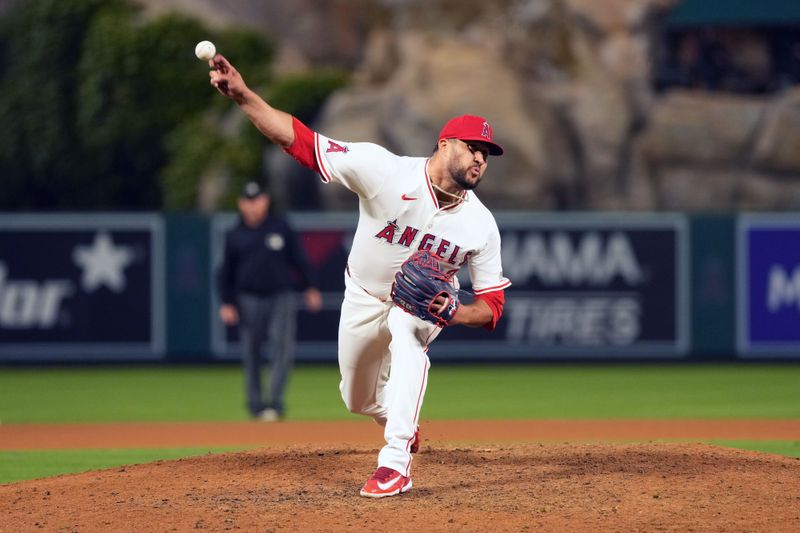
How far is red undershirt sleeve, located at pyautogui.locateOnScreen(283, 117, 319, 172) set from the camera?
21.1ft

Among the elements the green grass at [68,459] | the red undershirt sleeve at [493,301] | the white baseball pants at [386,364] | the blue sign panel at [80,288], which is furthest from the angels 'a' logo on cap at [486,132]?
the blue sign panel at [80,288]

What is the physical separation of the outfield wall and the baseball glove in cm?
893

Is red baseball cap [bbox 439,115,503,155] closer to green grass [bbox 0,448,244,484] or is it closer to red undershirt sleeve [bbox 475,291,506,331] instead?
red undershirt sleeve [bbox 475,291,506,331]

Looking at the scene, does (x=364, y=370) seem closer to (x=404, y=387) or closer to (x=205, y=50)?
(x=404, y=387)

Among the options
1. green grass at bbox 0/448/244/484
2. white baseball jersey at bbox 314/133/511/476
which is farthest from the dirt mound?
green grass at bbox 0/448/244/484

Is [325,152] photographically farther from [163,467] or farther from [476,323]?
[163,467]

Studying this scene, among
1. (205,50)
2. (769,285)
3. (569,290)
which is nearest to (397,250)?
(205,50)

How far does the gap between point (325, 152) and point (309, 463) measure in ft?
6.23

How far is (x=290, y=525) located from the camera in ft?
19.4

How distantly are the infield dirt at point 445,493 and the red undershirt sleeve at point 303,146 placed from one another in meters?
1.59

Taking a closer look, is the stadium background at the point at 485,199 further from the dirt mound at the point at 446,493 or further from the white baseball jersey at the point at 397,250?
the white baseball jersey at the point at 397,250

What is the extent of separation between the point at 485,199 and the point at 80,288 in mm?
6144

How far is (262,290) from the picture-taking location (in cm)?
1106

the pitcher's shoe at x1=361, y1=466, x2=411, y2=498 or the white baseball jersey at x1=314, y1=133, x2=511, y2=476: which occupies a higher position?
the white baseball jersey at x1=314, y1=133, x2=511, y2=476
